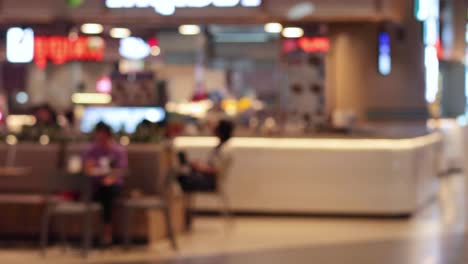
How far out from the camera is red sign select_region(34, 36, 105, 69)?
1800cm

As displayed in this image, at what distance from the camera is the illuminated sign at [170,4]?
16625mm

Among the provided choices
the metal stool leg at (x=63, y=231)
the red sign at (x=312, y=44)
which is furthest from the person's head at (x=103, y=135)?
the red sign at (x=312, y=44)

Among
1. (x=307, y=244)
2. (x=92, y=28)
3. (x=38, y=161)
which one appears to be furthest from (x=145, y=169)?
(x=92, y=28)

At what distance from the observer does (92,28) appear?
1794 centimetres

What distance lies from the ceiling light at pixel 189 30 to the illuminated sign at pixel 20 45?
2.66 meters

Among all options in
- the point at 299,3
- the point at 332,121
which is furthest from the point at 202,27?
the point at 332,121

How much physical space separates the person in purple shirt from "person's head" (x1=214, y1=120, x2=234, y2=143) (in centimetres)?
200

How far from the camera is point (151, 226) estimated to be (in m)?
10.9

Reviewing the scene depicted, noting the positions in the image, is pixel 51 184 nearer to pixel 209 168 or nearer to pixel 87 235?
pixel 87 235

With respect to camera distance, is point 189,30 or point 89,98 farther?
point 89,98

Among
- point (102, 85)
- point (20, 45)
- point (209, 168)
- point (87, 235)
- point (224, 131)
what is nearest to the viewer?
point (87, 235)

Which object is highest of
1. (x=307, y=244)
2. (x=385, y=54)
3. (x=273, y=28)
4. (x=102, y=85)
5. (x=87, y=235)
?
(x=273, y=28)

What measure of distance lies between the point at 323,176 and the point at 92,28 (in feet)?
20.4

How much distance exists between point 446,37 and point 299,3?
60.0 ft
